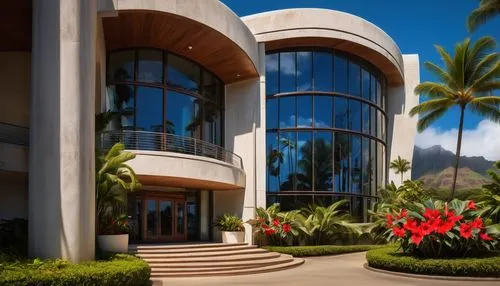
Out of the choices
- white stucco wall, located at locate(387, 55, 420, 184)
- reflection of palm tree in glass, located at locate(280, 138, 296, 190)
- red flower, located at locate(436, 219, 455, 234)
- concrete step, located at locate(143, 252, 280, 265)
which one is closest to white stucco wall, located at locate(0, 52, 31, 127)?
concrete step, located at locate(143, 252, 280, 265)

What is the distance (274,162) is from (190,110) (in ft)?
19.2

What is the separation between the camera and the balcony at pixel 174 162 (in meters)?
20.1

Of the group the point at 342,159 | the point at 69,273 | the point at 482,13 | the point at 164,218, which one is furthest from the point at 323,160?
the point at 69,273

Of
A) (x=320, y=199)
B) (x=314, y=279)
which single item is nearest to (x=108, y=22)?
(x=314, y=279)

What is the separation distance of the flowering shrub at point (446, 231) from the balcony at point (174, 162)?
26.5 ft

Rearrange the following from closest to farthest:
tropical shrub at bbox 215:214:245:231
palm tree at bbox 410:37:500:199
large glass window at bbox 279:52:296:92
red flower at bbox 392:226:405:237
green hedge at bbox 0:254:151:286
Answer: green hedge at bbox 0:254:151:286, red flower at bbox 392:226:405:237, tropical shrub at bbox 215:214:245:231, palm tree at bbox 410:37:500:199, large glass window at bbox 279:52:296:92

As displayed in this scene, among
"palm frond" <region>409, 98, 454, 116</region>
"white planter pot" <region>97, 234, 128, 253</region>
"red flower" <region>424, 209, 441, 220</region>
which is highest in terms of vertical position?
"palm frond" <region>409, 98, 454, 116</region>

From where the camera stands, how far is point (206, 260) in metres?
18.3

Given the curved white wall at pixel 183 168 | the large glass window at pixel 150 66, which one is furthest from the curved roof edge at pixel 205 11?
the curved white wall at pixel 183 168

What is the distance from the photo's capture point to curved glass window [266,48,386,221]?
27.9 metres

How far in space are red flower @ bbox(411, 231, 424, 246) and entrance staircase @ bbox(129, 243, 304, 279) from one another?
5.20 metres

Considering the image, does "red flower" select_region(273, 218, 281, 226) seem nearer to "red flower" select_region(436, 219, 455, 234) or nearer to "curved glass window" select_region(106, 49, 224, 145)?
"curved glass window" select_region(106, 49, 224, 145)

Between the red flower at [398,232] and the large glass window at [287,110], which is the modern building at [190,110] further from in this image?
the red flower at [398,232]

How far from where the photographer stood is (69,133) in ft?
43.1
